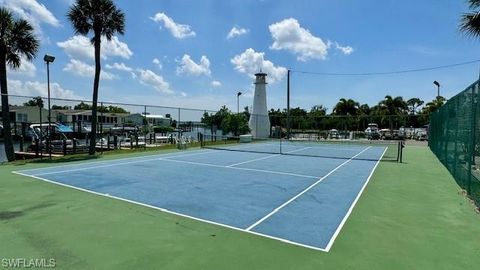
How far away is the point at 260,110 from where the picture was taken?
39.0 meters

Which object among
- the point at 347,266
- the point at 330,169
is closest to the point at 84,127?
the point at 330,169

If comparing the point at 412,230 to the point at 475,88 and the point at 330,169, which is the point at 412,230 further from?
the point at 330,169

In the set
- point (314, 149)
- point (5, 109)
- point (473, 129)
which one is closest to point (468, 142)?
point (473, 129)

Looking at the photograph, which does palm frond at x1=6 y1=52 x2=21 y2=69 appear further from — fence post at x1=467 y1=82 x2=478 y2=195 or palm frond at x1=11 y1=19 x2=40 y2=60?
fence post at x1=467 y1=82 x2=478 y2=195

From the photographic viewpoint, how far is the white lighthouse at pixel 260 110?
121ft

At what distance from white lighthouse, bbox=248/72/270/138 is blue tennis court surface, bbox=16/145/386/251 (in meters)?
22.8

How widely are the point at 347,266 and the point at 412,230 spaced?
7.01 ft

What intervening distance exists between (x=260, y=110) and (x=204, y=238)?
34.2 m

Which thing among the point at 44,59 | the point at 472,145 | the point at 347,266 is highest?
the point at 44,59

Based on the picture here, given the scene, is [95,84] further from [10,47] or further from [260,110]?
[260,110]

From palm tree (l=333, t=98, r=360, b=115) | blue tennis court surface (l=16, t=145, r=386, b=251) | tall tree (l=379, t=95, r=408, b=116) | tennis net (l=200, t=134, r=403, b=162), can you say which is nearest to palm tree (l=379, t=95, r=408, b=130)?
tall tree (l=379, t=95, r=408, b=116)

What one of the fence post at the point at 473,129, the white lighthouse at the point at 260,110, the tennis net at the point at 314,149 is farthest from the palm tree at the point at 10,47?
the white lighthouse at the point at 260,110

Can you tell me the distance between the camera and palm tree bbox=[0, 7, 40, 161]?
14781 mm

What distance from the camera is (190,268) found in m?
4.12
